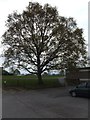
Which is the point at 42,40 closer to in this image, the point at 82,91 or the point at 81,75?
the point at 81,75

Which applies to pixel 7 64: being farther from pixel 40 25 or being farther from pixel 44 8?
pixel 44 8

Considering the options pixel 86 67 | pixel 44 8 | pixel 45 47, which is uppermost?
pixel 44 8

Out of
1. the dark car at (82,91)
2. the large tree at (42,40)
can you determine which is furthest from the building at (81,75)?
the dark car at (82,91)

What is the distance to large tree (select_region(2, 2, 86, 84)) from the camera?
3459cm

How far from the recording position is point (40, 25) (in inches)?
1390

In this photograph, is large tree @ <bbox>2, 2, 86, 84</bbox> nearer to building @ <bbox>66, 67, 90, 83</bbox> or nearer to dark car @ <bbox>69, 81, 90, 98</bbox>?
building @ <bbox>66, 67, 90, 83</bbox>

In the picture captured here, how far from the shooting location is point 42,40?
35.2 metres

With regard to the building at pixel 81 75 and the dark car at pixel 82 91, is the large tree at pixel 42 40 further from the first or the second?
the dark car at pixel 82 91

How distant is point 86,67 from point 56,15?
31.3 ft

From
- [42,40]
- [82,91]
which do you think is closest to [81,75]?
[42,40]

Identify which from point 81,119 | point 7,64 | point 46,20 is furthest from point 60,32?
point 81,119

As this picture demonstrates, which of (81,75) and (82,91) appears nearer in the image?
(82,91)

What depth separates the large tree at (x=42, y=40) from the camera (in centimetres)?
3459

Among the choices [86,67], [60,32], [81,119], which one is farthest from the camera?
[86,67]
